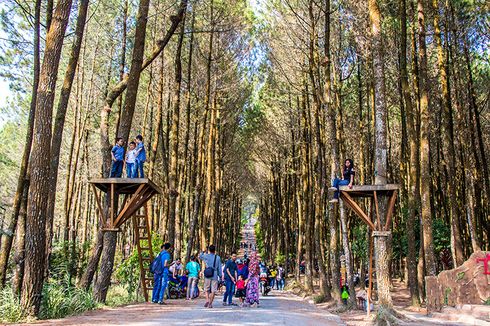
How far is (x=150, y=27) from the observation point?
71.2 ft

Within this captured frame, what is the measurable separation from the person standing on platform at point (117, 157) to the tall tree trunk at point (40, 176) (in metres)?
2.39

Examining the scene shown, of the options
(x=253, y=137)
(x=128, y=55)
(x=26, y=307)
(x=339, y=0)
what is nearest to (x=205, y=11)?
(x=128, y=55)

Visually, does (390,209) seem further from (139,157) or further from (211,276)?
(139,157)

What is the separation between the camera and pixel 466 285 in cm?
1274

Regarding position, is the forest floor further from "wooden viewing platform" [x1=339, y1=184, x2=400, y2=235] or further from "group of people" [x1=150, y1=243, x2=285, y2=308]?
"group of people" [x1=150, y1=243, x2=285, y2=308]

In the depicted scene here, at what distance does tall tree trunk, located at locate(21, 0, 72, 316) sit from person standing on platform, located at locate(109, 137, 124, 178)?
2.39 m

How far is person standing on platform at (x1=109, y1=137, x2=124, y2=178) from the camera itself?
11.2m

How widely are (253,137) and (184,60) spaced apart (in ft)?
42.7

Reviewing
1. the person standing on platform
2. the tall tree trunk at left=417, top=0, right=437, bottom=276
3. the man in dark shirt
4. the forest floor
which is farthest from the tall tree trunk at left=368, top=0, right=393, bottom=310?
the person standing on platform

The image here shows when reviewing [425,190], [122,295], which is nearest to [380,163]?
[425,190]

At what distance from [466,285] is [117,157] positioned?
32.1 feet

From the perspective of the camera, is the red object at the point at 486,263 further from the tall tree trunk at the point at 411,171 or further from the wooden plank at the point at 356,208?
the wooden plank at the point at 356,208

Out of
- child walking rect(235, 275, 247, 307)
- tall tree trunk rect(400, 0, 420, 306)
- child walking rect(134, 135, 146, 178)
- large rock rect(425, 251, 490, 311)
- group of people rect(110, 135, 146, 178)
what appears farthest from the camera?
tall tree trunk rect(400, 0, 420, 306)

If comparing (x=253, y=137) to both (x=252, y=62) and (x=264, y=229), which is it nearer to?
(x=252, y=62)
